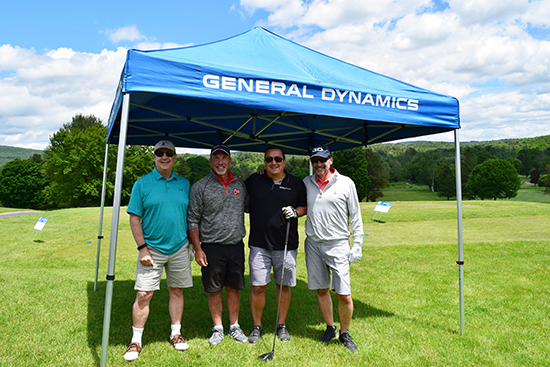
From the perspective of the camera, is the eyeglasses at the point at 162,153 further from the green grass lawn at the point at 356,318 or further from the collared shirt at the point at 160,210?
the green grass lawn at the point at 356,318

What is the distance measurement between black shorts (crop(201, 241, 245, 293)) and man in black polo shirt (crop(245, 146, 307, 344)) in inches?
5.7

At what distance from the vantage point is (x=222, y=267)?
12.1ft

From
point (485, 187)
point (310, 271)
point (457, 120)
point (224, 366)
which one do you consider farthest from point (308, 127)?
point (485, 187)

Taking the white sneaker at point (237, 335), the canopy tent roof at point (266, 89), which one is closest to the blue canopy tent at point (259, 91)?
the canopy tent roof at point (266, 89)

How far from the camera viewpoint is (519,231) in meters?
14.0

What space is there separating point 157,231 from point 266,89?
1.78 meters

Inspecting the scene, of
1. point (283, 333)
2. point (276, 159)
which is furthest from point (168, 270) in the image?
point (276, 159)

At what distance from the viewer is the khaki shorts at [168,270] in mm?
3430

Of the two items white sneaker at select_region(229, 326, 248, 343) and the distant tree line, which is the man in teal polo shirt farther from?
the distant tree line

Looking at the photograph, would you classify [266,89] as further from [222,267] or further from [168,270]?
[168,270]

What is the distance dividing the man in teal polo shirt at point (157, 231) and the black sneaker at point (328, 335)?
1.48 m

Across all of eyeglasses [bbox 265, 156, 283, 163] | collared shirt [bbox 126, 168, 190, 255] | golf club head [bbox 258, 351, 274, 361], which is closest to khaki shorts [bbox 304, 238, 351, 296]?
golf club head [bbox 258, 351, 274, 361]

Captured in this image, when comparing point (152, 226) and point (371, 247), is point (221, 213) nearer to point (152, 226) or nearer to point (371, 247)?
point (152, 226)

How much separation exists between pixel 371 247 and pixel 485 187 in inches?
2560
